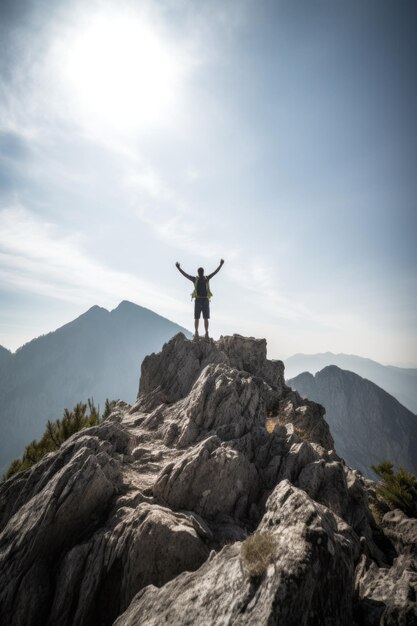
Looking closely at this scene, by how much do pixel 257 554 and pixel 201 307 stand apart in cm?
1644

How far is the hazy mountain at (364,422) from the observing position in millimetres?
126375

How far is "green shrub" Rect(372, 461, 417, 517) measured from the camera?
44.7 ft

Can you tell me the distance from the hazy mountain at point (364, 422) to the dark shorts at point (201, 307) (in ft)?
439

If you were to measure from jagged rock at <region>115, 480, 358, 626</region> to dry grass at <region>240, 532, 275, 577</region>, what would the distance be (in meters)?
0.09

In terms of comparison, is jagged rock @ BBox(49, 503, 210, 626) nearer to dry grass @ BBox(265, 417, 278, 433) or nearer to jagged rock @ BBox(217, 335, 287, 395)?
dry grass @ BBox(265, 417, 278, 433)

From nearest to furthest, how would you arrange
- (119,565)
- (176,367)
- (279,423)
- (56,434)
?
1. (119,565)
2. (279,423)
3. (56,434)
4. (176,367)

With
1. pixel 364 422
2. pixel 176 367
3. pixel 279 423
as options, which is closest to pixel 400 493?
pixel 279 423

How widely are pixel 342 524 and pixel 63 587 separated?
813cm

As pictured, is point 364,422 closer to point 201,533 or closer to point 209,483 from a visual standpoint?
point 209,483

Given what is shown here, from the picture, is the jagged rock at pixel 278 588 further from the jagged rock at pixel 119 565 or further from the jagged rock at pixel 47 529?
the jagged rock at pixel 47 529

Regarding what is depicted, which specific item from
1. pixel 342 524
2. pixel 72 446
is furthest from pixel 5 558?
pixel 342 524

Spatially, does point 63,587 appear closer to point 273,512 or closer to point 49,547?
point 49,547

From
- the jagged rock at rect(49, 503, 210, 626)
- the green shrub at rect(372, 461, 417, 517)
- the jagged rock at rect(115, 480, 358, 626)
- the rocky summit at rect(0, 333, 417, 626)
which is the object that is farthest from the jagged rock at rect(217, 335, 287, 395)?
the jagged rock at rect(115, 480, 358, 626)

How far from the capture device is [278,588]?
4289 millimetres
